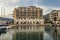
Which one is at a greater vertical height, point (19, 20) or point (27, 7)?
point (27, 7)

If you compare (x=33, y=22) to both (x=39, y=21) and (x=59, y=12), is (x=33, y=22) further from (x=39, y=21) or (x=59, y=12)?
(x=59, y=12)

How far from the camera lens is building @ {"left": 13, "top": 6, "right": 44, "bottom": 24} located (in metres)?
58.0

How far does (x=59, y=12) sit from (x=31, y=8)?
12.2 meters

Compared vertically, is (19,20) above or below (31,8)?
below

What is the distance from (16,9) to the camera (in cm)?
5894

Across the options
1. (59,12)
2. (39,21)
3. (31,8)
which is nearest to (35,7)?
(31,8)

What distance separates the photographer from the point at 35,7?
6044 cm

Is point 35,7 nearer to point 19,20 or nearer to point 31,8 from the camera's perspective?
point 31,8

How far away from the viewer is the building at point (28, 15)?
190 ft

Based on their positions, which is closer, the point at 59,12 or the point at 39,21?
the point at 39,21

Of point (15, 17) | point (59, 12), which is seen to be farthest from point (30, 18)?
point (59, 12)

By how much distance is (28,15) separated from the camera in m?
59.6

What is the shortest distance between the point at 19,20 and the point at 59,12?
17.5 meters

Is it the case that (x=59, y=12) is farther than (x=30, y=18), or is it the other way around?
(x=59, y=12)
